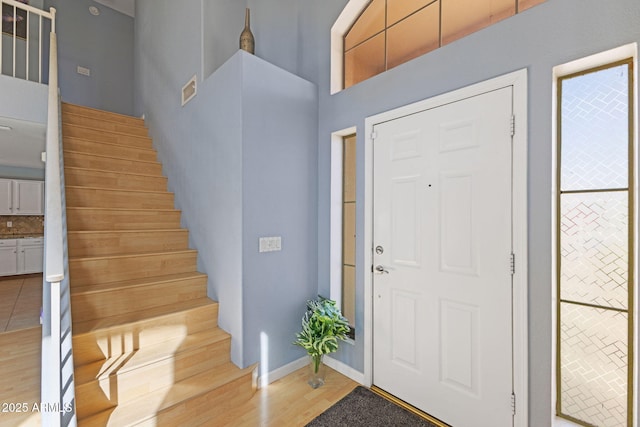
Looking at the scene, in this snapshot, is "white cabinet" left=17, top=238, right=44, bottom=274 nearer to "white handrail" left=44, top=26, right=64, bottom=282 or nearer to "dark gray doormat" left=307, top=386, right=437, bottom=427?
"white handrail" left=44, top=26, right=64, bottom=282

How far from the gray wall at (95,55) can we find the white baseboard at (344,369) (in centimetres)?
Answer: 593

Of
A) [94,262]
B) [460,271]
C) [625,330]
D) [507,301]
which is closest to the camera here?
[625,330]

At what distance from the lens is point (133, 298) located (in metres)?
2.20

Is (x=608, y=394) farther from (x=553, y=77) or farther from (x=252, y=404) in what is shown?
(x=252, y=404)

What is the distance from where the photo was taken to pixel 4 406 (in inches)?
71.6

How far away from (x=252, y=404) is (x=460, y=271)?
171cm

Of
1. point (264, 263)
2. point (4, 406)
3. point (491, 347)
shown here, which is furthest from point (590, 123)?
point (4, 406)

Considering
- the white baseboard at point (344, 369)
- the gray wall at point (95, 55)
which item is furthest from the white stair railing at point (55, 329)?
the gray wall at point (95, 55)

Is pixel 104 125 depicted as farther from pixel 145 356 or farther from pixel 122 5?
pixel 122 5

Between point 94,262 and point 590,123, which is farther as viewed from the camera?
point 94,262

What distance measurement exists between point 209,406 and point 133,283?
1.12 m

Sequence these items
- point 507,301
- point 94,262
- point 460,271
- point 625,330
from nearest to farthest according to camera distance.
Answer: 1. point 625,330
2. point 507,301
3. point 460,271
4. point 94,262

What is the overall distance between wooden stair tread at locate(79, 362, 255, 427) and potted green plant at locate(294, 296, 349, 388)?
467 millimetres

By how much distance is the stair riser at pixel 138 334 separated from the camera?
181cm
